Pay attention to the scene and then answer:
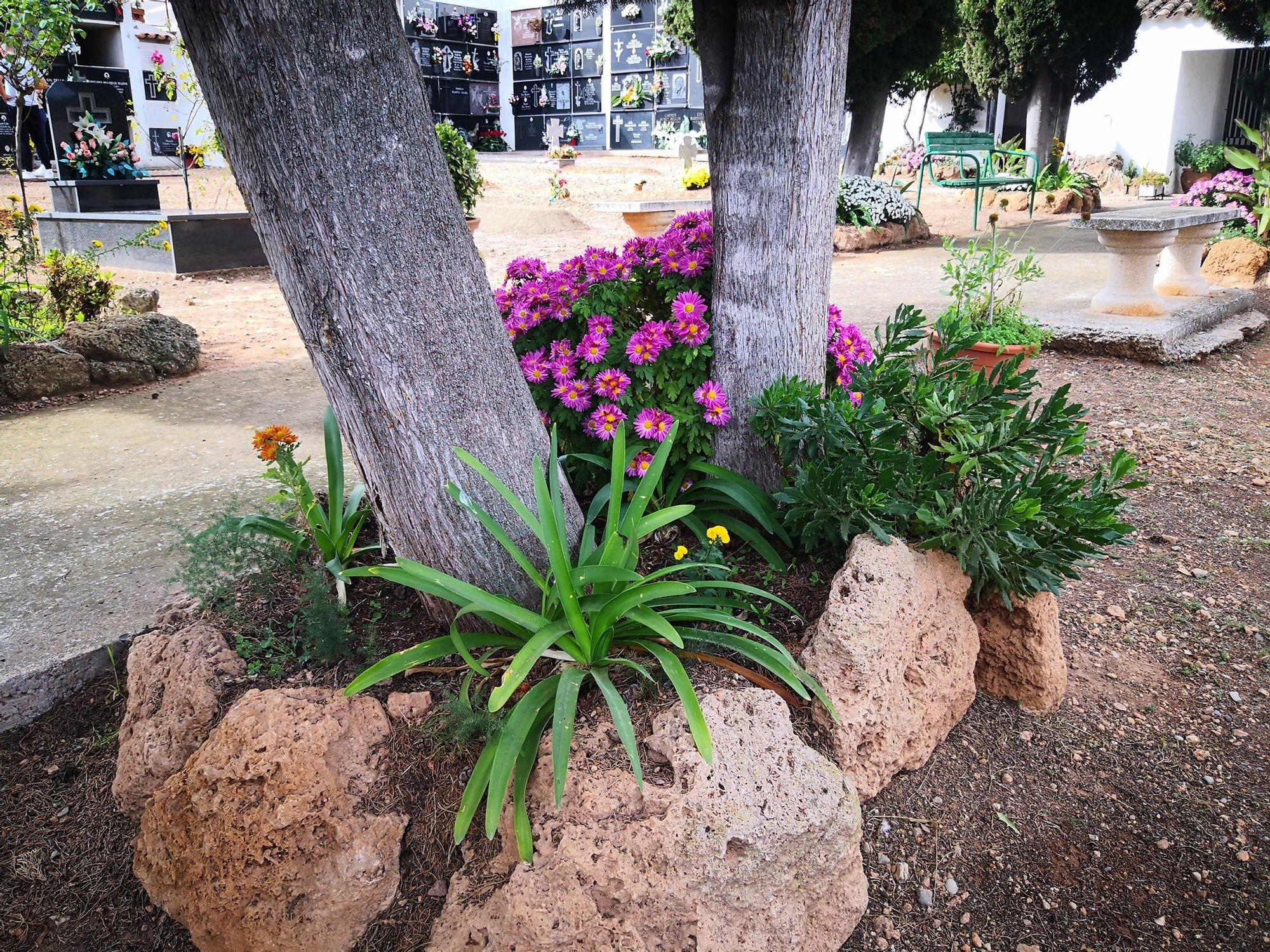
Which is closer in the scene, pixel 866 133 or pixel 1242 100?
pixel 866 133

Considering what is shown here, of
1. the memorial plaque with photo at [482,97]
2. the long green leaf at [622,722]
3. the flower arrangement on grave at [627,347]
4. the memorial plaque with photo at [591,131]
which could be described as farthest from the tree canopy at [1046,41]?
the memorial plaque with photo at [482,97]

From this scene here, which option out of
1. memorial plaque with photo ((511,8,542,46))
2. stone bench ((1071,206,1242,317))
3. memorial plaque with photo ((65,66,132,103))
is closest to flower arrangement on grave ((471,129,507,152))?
memorial plaque with photo ((511,8,542,46))

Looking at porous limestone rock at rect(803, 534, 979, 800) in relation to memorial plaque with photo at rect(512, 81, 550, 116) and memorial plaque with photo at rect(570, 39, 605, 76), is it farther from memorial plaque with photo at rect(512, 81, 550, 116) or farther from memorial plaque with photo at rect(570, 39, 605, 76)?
memorial plaque with photo at rect(512, 81, 550, 116)

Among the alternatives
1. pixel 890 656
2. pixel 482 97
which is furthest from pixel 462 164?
pixel 482 97

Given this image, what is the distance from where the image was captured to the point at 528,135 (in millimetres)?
24781

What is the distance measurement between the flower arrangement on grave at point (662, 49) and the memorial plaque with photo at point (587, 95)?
1740mm

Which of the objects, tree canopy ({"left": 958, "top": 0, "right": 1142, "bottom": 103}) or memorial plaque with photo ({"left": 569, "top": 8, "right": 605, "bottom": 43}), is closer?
tree canopy ({"left": 958, "top": 0, "right": 1142, "bottom": 103})

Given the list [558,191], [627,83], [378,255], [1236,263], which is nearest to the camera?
A: [378,255]

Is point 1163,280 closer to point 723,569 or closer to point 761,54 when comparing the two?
point 761,54

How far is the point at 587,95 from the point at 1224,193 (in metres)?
17.8

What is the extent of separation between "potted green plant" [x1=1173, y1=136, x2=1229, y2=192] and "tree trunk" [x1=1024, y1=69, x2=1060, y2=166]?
255cm

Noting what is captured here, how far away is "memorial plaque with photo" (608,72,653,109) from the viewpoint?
22297mm

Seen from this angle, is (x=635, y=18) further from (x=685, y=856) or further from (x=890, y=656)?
(x=685, y=856)

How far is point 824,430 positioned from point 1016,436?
1.62 ft
